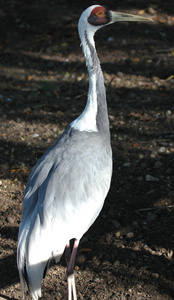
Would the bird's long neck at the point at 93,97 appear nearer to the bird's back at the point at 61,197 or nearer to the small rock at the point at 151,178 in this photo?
the bird's back at the point at 61,197

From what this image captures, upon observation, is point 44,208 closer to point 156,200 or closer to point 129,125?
point 156,200

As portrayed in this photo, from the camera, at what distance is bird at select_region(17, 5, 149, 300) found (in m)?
3.11

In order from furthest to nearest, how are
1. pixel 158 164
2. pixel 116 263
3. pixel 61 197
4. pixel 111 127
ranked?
1. pixel 111 127
2. pixel 158 164
3. pixel 116 263
4. pixel 61 197

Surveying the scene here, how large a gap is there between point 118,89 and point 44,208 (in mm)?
3373

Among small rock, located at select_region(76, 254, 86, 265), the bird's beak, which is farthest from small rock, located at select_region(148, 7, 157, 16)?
small rock, located at select_region(76, 254, 86, 265)

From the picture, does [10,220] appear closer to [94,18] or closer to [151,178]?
[151,178]

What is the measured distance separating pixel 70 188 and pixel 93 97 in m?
0.87

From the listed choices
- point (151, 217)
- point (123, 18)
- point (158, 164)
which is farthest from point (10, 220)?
point (123, 18)

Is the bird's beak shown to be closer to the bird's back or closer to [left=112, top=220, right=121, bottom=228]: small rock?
the bird's back

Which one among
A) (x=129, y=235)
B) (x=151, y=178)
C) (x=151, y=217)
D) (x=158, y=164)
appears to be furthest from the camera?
(x=158, y=164)

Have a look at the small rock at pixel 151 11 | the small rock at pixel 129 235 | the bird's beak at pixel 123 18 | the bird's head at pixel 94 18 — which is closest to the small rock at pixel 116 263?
the small rock at pixel 129 235

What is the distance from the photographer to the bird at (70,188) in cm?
311

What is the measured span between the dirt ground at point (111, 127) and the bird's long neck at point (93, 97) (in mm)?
1030

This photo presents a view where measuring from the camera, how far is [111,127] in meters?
5.44
